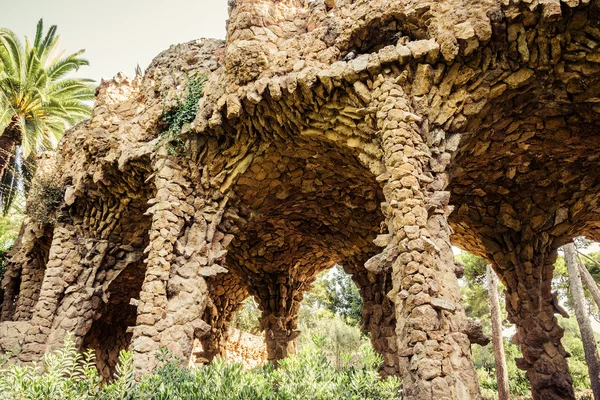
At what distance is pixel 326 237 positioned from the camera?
9.56 metres

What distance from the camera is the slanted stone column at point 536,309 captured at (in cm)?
707

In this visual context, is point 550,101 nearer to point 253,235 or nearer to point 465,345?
point 465,345

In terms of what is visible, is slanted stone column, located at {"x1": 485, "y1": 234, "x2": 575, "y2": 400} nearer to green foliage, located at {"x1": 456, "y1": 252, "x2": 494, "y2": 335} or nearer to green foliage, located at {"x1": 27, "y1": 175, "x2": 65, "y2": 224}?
green foliage, located at {"x1": 456, "y1": 252, "x2": 494, "y2": 335}

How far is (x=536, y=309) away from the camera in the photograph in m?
7.51

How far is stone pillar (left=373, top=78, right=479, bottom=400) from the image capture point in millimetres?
3672

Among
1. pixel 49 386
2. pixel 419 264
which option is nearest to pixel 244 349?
pixel 419 264

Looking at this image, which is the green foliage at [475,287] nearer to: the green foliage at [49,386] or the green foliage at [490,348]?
the green foliage at [490,348]

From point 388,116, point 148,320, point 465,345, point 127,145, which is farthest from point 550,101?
point 127,145

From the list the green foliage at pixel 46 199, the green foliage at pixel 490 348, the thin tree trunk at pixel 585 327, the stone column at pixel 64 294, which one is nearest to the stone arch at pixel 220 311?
the stone column at pixel 64 294

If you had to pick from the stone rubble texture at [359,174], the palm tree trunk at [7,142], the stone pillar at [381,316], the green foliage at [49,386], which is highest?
the palm tree trunk at [7,142]

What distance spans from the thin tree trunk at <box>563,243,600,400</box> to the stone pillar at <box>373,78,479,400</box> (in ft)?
28.1

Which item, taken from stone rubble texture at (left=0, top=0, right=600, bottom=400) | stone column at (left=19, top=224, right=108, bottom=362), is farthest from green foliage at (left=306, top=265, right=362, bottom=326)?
stone column at (left=19, top=224, right=108, bottom=362)

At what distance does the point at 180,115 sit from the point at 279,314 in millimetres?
6232

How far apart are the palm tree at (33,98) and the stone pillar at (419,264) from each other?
1074cm
